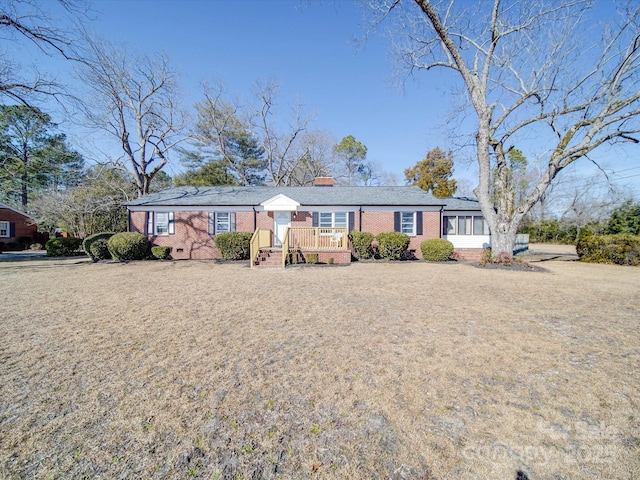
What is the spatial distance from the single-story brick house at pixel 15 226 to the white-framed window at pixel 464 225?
34.0 m

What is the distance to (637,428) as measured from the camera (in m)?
2.35

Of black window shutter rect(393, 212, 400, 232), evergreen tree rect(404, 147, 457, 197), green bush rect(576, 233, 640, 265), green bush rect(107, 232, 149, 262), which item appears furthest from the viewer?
evergreen tree rect(404, 147, 457, 197)

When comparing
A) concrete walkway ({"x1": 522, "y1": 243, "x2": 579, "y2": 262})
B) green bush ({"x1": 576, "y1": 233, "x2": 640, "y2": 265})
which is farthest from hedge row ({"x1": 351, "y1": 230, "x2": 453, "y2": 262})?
green bush ({"x1": 576, "y1": 233, "x2": 640, "y2": 265})

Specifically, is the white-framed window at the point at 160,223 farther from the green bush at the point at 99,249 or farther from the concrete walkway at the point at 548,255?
the concrete walkway at the point at 548,255

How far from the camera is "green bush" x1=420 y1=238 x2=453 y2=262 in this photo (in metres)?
14.5

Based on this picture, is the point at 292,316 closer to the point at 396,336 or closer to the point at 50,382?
the point at 396,336

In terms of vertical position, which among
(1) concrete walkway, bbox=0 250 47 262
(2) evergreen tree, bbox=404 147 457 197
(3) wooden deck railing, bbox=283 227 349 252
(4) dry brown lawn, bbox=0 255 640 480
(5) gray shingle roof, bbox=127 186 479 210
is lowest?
(4) dry brown lawn, bbox=0 255 640 480

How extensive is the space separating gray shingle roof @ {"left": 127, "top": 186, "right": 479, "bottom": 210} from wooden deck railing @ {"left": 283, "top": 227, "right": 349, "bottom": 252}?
8.61 feet

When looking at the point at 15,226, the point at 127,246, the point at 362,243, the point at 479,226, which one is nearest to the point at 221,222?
the point at 127,246

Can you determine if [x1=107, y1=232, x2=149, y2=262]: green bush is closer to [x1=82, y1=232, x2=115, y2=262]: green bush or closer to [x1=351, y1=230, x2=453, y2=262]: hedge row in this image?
[x1=82, y1=232, x2=115, y2=262]: green bush

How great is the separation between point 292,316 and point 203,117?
29.5 m

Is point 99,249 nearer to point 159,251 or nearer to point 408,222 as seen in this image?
point 159,251

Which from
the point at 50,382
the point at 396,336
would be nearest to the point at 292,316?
the point at 396,336

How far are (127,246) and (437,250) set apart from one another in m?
16.1
